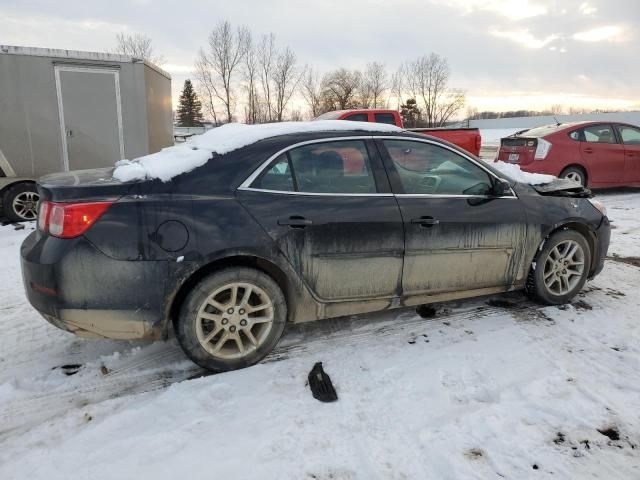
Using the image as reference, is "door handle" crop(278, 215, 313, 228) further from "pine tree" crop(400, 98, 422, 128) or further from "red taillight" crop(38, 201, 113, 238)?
"pine tree" crop(400, 98, 422, 128)

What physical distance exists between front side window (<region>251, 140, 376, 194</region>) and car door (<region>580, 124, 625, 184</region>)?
763 centimetres

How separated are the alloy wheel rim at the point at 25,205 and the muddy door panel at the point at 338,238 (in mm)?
6505

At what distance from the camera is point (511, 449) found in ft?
7.69

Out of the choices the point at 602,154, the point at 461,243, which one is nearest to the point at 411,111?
the point at 602,154

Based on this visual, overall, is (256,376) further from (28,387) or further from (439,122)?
(439,122)

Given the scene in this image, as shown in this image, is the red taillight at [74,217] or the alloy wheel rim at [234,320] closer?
the red taillight at [74,217]

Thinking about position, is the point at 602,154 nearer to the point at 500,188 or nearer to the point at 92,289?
the point at 500,188

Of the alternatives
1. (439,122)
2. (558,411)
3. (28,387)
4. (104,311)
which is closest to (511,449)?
(558,411)

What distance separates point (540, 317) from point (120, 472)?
3304mm

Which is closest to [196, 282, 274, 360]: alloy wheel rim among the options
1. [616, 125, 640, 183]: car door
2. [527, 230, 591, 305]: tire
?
[527, 230, 591, 305]: tire

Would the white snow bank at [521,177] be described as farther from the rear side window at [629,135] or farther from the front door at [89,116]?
the rear side window at [629,135]

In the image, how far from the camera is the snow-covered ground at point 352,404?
Result: 88.7 inches

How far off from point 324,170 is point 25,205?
669 centimetres

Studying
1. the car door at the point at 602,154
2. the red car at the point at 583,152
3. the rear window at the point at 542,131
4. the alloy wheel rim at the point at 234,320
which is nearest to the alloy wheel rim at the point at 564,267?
the alloy wheel rim at the point at 234,320
